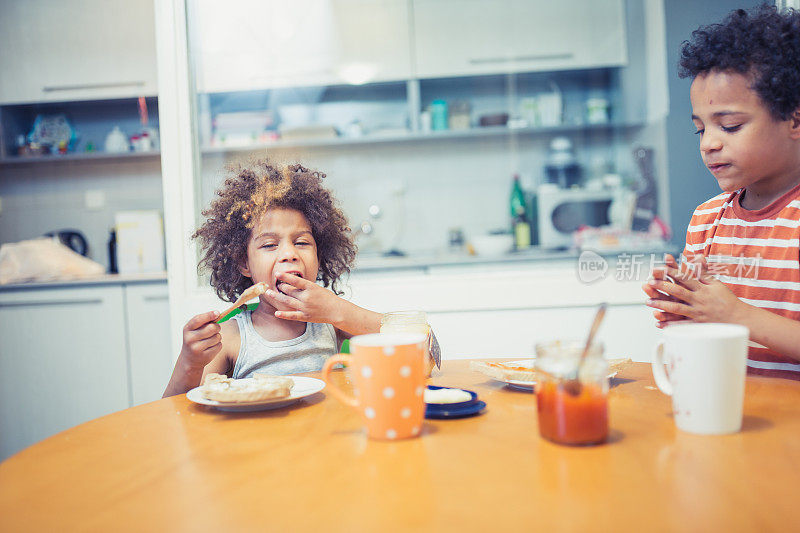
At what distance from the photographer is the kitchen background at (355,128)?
2666 millimetres

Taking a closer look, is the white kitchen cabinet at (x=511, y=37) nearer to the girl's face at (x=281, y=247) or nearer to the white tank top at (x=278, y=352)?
the girl's face at (x=281, y=247)

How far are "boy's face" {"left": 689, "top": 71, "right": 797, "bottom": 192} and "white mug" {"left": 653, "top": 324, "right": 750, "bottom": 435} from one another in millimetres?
569

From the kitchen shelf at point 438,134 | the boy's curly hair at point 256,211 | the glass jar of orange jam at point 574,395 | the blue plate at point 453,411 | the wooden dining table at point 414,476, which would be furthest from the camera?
the kitchen shelf at point 438,134

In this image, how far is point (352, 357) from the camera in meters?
0.66

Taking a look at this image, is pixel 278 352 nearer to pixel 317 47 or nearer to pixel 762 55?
pixel 762 55

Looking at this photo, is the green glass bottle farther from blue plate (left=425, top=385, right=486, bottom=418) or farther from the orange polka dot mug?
the orange polka dot mug

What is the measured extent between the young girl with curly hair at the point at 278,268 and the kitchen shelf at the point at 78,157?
2.02 meters

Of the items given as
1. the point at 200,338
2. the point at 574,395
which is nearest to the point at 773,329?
the point at 574,395

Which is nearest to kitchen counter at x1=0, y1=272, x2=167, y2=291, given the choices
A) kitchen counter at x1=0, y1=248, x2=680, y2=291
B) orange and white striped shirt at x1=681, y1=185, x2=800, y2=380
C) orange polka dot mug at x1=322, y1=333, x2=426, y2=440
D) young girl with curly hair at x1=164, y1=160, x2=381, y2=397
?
kitchen counter at x1=0, y1=248, x2=680, y2=291

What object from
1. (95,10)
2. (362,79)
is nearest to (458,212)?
(362,79)

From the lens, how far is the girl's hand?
3.55 feet

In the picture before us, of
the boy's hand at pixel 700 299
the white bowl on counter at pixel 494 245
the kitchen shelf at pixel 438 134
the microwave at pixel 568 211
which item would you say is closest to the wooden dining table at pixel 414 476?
the boy's hand at pixel 700 299

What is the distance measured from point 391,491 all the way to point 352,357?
0.17 m

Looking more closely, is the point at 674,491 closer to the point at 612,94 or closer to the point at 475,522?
the point at 475,522
